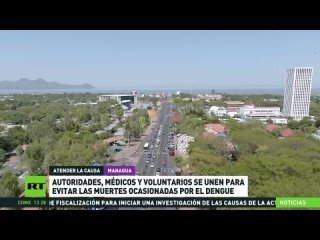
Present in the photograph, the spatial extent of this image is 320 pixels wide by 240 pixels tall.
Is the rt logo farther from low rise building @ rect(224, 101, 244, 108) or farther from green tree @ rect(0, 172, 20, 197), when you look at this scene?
low rise building @ rect(224, 101, 244, 108)

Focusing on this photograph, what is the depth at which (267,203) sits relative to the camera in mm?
2301

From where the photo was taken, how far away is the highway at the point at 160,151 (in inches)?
126

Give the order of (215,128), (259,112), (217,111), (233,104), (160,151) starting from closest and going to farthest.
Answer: (160,151) → (215,128) → (259,112) → (233,104) → (217,111)

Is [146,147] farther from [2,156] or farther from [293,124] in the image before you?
[293,124]

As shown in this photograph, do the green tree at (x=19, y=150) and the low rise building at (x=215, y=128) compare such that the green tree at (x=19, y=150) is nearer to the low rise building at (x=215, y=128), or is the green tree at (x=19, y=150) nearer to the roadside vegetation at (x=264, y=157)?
the roadside vegetation at (x=264, y=157)

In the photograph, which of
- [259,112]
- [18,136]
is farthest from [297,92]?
[18,136]

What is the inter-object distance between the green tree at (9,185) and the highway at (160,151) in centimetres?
138

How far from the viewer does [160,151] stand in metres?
4.35

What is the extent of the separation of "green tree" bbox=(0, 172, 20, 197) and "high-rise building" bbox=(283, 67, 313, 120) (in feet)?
12.4

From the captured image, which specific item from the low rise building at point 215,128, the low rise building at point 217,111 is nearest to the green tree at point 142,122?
the low rise building at point 215,128

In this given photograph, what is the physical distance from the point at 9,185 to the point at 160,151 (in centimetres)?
222

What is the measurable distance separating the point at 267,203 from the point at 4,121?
384 cm

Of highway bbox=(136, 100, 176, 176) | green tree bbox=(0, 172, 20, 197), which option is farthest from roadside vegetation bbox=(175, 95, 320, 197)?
green tree bbox=(0, 172, 20, 197)

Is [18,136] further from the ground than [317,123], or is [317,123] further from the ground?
[317,123]
